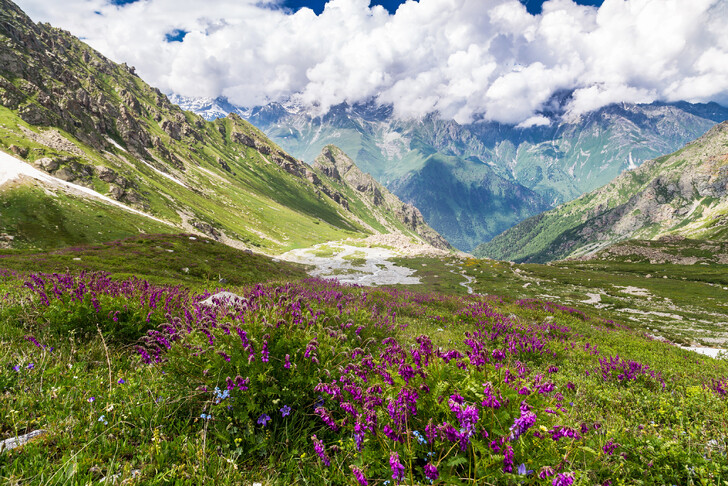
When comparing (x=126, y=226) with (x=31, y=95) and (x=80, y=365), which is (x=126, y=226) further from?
(x=31, y=95)

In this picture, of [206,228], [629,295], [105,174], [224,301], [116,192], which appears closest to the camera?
[224,301]

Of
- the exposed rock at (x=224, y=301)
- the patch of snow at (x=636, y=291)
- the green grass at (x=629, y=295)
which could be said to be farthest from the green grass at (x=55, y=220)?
the patch of snow at (x=636, y=291)

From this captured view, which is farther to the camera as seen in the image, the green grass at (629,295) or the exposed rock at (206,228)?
the exposed rock at (206,228)

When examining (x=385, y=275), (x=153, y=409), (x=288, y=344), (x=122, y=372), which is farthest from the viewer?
(x=385, y=275)

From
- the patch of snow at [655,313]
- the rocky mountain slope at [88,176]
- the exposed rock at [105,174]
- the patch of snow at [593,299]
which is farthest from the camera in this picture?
the exposed rock at [105,174]

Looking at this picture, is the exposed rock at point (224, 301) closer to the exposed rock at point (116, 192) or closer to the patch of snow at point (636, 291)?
the patch of snow at point (636, 291)

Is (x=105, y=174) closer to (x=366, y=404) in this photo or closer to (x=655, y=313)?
(x=366, y=404)

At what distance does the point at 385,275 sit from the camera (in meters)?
71.8

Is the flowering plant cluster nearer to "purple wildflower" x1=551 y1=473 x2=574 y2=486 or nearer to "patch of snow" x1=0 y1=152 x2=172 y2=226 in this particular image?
"purple wildflower" x1=551 y1=473 x2=574 y2=486

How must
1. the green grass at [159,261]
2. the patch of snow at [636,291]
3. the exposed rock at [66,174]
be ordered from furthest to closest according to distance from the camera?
the exposed rock at [66,174] < the patch of snow at [636,291] < the green grass at [159,261]

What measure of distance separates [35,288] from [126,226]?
7310 centimetres

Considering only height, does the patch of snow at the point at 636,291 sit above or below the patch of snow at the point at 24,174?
above

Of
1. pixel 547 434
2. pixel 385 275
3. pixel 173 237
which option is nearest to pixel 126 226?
pixel 173 237

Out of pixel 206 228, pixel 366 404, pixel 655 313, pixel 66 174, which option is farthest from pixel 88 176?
pixel 655 313
